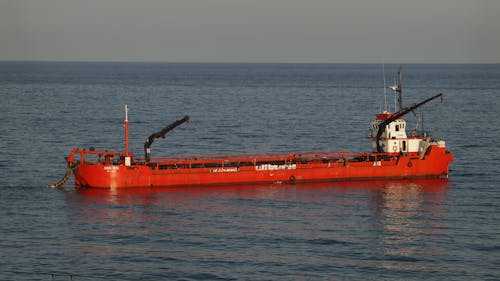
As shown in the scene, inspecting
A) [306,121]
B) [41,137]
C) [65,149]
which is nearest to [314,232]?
[65,149]

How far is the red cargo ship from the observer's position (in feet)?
223

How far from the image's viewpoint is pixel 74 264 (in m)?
47.5

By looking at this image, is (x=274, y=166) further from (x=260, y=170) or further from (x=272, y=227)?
(x=272, y=227)

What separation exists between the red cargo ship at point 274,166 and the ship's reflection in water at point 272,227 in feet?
3.23

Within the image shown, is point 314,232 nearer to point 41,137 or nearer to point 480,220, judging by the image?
point 480,220

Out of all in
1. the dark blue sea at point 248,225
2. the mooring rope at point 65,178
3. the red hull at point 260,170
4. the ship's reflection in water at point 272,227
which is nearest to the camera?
the dark blue sea at point 248,225

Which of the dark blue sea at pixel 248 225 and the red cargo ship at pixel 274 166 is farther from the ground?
the red cargo ship at pixel 274 166

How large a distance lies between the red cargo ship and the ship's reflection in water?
98 cm

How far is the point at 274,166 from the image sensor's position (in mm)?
72000

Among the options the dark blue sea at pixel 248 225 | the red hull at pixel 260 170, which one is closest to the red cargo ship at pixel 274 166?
the red hull at pixel 260 170

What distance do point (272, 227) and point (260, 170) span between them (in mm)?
15625

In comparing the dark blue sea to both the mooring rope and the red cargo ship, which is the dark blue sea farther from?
the red cargo ship

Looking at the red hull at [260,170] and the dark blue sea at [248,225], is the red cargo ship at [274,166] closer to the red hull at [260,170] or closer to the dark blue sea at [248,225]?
the red hull at [260,170]

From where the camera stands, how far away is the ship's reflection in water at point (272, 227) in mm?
47938
